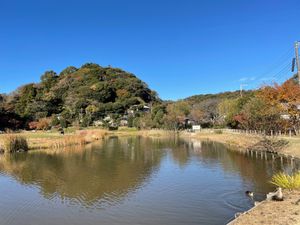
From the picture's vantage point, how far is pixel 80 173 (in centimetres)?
1838

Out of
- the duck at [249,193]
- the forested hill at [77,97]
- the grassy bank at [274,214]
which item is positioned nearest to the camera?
the grassy bank at [274,214]

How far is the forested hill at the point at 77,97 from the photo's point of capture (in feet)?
Answer: 231

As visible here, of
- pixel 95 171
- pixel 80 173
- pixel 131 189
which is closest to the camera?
pixel 131 189

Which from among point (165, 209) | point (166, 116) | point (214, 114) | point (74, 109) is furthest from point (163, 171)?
point (74, 109)

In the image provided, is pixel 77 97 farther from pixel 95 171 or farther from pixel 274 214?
pixel 274 214

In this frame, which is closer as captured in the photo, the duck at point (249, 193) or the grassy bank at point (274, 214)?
the grassy bank at point (274, 214)

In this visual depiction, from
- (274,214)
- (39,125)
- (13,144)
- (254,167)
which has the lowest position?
(254,167)

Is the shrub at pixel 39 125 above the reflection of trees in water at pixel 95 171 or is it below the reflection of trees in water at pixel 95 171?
above

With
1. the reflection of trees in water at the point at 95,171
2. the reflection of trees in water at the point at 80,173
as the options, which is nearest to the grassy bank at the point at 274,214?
the reflection of trees in water at the point at 95,171

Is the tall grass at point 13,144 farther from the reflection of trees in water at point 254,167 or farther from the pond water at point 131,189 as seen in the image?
the reflection of trees in water at point 254,167

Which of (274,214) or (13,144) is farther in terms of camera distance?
(13,144)

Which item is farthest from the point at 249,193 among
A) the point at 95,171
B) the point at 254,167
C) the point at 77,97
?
the point at 77,97

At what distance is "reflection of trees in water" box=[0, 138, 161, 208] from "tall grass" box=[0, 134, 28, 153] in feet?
6.57

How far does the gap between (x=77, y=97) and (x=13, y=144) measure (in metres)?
51.8
